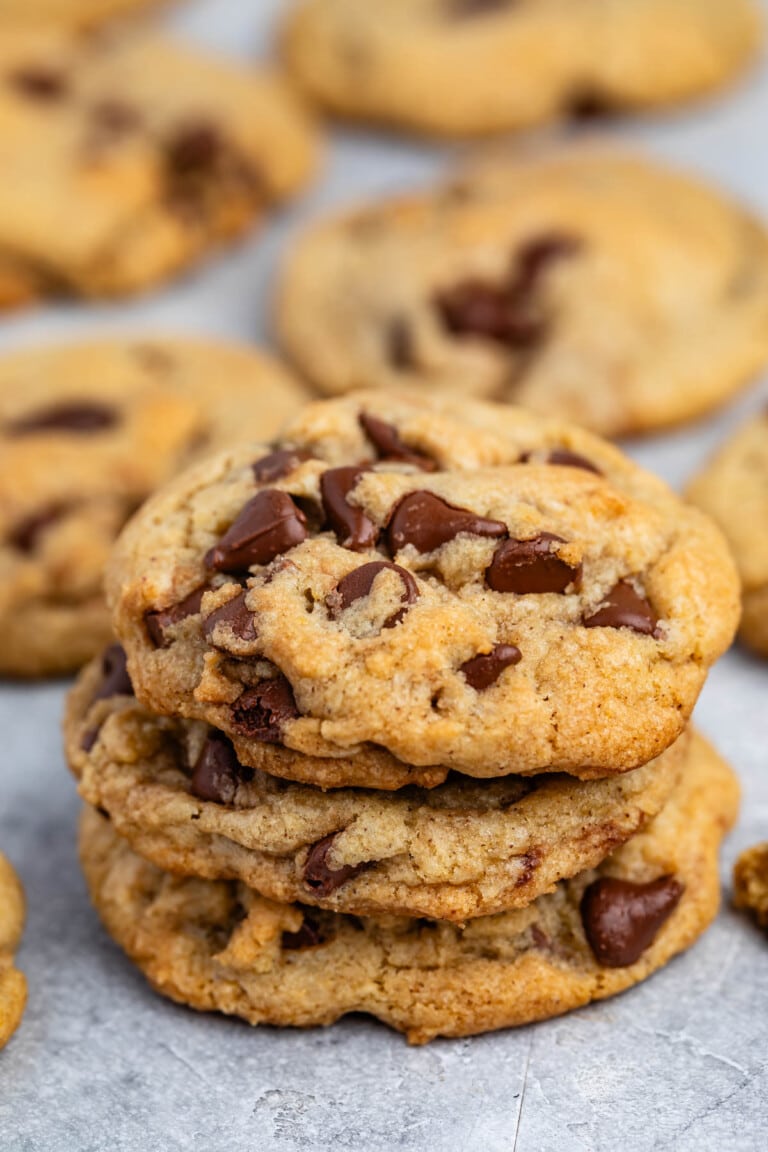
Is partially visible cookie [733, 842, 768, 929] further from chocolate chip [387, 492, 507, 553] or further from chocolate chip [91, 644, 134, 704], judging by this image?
chocolate chip [91, 644, 134, 704]

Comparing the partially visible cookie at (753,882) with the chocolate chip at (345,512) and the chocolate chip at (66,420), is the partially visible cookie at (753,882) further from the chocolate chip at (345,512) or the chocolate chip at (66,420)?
the chocolate chip at (66,420)

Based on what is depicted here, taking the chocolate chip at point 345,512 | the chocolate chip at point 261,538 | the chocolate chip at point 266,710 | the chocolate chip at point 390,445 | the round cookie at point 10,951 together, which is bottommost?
the round cookie at point 10,951

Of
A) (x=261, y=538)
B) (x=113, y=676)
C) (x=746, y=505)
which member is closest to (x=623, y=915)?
(x=261, y=538)

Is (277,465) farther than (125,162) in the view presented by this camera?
No

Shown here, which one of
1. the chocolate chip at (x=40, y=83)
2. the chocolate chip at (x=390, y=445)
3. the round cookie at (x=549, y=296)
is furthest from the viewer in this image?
the chocolate chip at (x=40, y=83)

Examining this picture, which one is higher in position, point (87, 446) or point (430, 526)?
point (430, 526)

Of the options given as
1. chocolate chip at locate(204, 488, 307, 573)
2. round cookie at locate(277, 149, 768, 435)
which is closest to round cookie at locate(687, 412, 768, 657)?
round cookie at locate(277, 149, 768, 435)

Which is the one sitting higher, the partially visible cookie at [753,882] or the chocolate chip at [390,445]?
the chocolate chip at [390,445]

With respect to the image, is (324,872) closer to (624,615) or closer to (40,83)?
(624,615)

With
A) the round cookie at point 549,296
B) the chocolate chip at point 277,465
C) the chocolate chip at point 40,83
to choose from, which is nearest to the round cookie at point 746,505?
the round cookie at point 549,296
